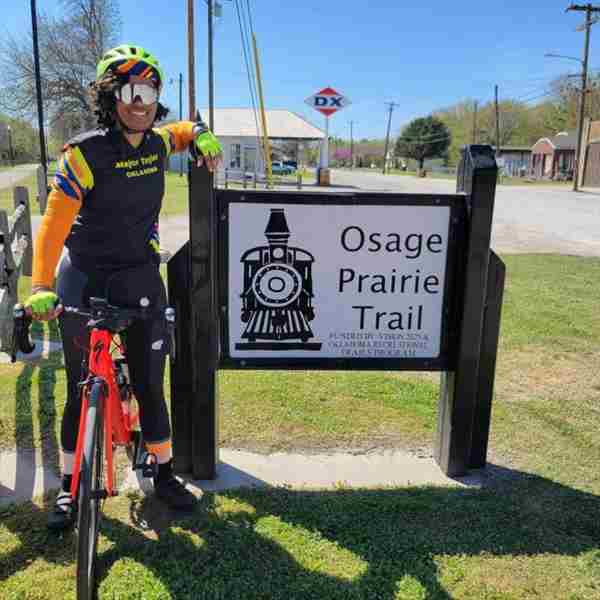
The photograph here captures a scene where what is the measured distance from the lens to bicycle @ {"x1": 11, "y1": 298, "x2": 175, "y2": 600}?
2.20 m

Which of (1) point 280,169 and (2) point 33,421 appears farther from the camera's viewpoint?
(1) point 280,169

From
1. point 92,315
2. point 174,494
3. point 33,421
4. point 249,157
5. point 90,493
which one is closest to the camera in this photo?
point 90,493

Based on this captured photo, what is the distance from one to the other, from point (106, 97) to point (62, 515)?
1.78m

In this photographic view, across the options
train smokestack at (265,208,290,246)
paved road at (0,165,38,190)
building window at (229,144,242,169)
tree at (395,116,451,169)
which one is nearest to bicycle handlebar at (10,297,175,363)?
train smokestack at (265,208,290,246)

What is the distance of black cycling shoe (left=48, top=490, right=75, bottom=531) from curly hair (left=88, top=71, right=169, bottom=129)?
163cm

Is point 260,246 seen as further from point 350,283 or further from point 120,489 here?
point 120,489

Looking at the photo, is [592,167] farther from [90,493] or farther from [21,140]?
[90,493]

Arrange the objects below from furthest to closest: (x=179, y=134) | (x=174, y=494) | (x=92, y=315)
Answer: (x=174, y=494) → (x=179, y=134) → (x=92, y=315)

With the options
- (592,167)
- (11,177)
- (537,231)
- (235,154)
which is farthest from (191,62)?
(592,167)

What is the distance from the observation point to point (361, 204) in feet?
10.1

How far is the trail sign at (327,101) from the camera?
68.9ft

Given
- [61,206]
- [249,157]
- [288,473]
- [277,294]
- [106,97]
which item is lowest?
[288,473]

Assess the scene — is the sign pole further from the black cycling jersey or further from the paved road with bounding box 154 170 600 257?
the paved road with bounding box 154 170 600 257

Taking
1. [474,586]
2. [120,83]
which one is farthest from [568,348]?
[120,83]
